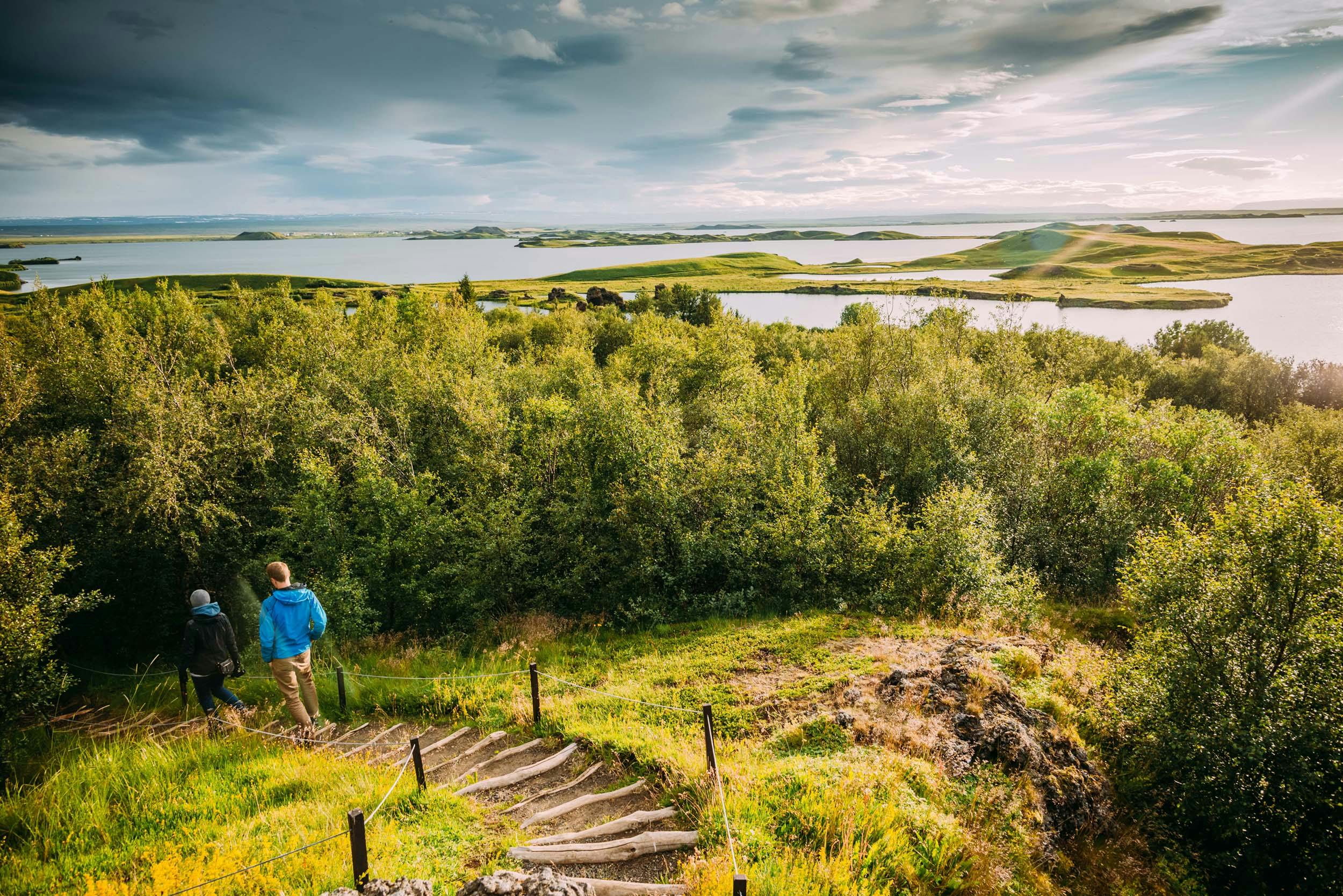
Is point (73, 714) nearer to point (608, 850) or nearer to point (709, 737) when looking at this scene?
point (608, 850)

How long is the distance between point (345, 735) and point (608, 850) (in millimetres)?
7753

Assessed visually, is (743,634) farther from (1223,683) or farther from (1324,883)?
(1324,883)

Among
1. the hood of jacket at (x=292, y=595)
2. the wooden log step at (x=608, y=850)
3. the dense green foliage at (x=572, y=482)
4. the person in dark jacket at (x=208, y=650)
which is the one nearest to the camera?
the wooden log step at (x=608, y=850)

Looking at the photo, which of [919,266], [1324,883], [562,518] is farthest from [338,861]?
[919,266]

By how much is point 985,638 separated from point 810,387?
999 inches

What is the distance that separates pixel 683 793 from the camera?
31.0ft

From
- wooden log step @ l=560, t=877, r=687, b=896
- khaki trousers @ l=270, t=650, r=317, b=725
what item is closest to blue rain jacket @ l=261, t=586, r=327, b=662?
khaki trousers @ l=270, t=650, r=317, b=725

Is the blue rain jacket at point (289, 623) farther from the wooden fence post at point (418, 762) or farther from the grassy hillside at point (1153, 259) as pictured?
the grassy hillside at point (1153, 259)

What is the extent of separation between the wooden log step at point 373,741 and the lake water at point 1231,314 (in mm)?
39170

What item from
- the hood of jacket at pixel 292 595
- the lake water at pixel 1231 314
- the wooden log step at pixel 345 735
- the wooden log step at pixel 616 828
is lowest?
the wooden log step at pixel 345 735

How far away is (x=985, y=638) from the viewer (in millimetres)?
17016

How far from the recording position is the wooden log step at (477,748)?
36.7ft

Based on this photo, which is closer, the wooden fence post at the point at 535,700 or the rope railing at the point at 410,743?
the rope railing at the point at 410,743

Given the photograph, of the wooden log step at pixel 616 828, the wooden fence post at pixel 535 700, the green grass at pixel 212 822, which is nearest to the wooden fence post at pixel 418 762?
the green grass at pixel 212 822
